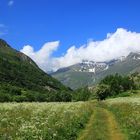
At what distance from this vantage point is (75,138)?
2486 centimetres

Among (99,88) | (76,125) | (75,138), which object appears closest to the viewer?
(75,138)

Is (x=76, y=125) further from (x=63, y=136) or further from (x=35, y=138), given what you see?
(x=35, y=138)

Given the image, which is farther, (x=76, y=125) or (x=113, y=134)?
(x=76, y=125)

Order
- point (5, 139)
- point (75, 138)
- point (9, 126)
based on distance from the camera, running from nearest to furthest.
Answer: point (5, 139) < point (9, 126) < point (75, 138)

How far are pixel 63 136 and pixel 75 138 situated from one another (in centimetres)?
180

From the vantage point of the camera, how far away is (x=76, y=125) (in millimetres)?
30016

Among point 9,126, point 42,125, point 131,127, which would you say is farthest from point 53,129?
point 131,127

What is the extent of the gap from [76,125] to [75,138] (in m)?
5.16

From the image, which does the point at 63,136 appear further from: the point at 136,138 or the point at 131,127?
the point at 131,127

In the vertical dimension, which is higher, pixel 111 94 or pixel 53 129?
pixel 111 94

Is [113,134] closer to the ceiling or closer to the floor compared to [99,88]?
closer to the floor

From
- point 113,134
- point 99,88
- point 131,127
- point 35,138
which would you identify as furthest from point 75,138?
point 99,88

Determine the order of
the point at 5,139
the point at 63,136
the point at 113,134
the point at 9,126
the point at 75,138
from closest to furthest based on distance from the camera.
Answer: the point at 5,139 → the point at 9,126 → the point at 63,136 → the point at 75,138 → the point at 113,134

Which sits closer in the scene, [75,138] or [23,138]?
[23,138]
